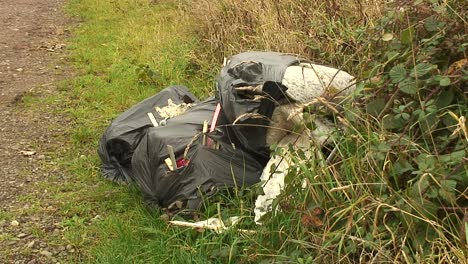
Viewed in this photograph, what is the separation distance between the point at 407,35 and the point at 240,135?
3.34ft

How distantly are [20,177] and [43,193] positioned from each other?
0.30 metres

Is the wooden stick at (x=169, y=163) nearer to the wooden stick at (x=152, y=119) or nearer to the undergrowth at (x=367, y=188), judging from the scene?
the undergrowth at (x=367, y=188)

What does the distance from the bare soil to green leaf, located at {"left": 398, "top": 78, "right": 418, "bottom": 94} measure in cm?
186

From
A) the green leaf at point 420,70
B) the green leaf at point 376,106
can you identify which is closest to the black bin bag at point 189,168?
the green leaf at point 376,106

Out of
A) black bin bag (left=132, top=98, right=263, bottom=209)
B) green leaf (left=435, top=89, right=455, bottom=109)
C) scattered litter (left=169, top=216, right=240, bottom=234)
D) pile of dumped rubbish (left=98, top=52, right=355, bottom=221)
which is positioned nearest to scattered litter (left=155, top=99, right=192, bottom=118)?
pile of dumped rubbish (left=98, top=52, right=355, bottom=221)

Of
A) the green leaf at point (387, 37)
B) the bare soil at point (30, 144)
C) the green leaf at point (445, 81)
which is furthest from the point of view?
the bare soil at point (30, 144)

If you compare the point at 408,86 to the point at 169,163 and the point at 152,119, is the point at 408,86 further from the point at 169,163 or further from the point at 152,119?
the point at 152,119

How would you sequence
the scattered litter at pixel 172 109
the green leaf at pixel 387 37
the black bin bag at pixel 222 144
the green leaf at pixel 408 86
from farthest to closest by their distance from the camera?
the scattered litter at pixel 172 109
the black bin bag at pixel 222 144
the green leaf at pixel 387 37
the green leaf at pixel 408 86

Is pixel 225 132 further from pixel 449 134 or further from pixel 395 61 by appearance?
pixel 449 134

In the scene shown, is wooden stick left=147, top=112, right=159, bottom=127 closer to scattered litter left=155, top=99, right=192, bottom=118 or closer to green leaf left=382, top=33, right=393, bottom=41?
scattered litter left=155, top=99, right=192, bottom=118

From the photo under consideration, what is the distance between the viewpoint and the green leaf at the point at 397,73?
2558mm

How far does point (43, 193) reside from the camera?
3791 mm

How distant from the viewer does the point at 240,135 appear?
129 inches

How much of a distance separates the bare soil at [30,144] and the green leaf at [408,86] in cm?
186
